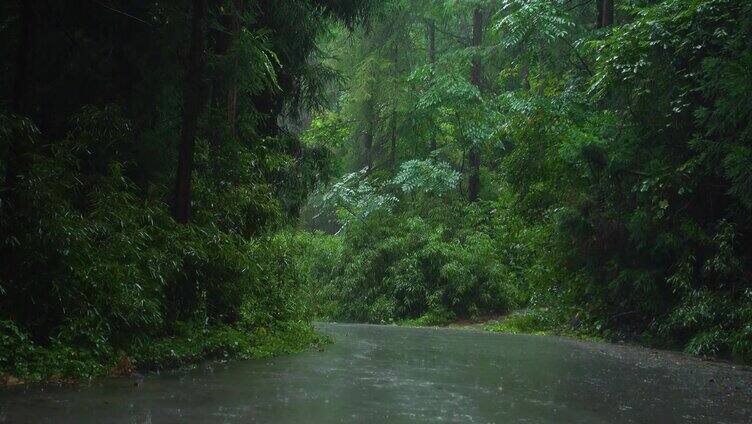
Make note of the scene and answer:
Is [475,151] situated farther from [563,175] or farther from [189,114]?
[189,114]

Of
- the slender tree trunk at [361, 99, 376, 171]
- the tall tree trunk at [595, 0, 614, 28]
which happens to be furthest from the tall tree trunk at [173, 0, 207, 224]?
the slender tree trunk at [361, 99, 376, 171]

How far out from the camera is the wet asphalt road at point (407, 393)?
753 cm

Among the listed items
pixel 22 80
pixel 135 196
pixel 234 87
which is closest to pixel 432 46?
pixel 234 87

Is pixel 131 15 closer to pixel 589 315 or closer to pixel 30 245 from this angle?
pixel 30 245

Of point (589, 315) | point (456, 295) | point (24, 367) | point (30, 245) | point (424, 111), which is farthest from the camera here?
point (424, 111)

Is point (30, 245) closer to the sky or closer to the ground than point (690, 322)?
closer to the sky

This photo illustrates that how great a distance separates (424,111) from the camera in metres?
35.4

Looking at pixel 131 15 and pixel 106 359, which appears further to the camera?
pixel 131 15

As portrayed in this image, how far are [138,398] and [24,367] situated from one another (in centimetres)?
149

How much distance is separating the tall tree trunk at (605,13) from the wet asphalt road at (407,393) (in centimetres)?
1167

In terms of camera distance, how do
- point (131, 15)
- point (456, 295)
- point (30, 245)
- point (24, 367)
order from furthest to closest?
point (456, 295) < point (131, 15) < point (30, 245) < point (24, 367)

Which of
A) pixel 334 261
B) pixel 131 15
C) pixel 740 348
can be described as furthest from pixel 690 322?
pixel 334 261

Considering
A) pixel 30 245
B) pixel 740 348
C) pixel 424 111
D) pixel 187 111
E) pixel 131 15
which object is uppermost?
pixel 424 111

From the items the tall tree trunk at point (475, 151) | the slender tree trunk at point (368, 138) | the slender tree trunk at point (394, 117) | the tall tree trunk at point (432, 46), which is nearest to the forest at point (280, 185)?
the tall tree trunk at point (475, 151)
